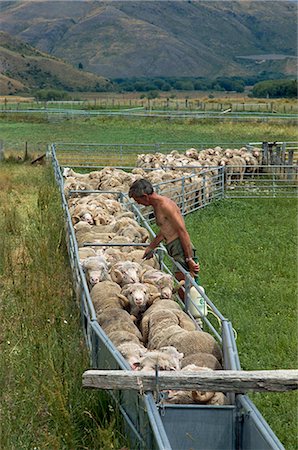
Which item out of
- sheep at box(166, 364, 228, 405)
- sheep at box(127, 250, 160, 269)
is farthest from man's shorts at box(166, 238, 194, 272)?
sheep at box(166, 364, 228, 405)

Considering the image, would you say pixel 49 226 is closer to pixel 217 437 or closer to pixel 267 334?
pixel 267 334

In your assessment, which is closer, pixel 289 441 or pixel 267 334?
pixel 289 441

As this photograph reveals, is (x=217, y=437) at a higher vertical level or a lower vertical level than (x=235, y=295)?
higher

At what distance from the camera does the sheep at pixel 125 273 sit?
8547 mm

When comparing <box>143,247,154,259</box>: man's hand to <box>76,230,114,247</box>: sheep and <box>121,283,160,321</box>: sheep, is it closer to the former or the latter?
<box>121,283,160,321</box>: sheep

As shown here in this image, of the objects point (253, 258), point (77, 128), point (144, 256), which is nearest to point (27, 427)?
point (144, 256)

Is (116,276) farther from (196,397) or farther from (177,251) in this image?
(196,397)

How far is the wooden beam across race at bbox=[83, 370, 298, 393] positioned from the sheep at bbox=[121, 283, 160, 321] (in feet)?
8.66

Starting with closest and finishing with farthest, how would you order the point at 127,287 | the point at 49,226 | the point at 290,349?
the point at 127,287
the point at 290,349
the point at 49,226

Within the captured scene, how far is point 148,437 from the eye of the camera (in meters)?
4.63

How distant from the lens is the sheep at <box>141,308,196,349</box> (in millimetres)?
6854

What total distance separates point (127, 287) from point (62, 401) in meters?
2.93

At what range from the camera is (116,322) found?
23.5 ft

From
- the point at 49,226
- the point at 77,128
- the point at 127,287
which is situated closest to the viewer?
the point at 127,287
